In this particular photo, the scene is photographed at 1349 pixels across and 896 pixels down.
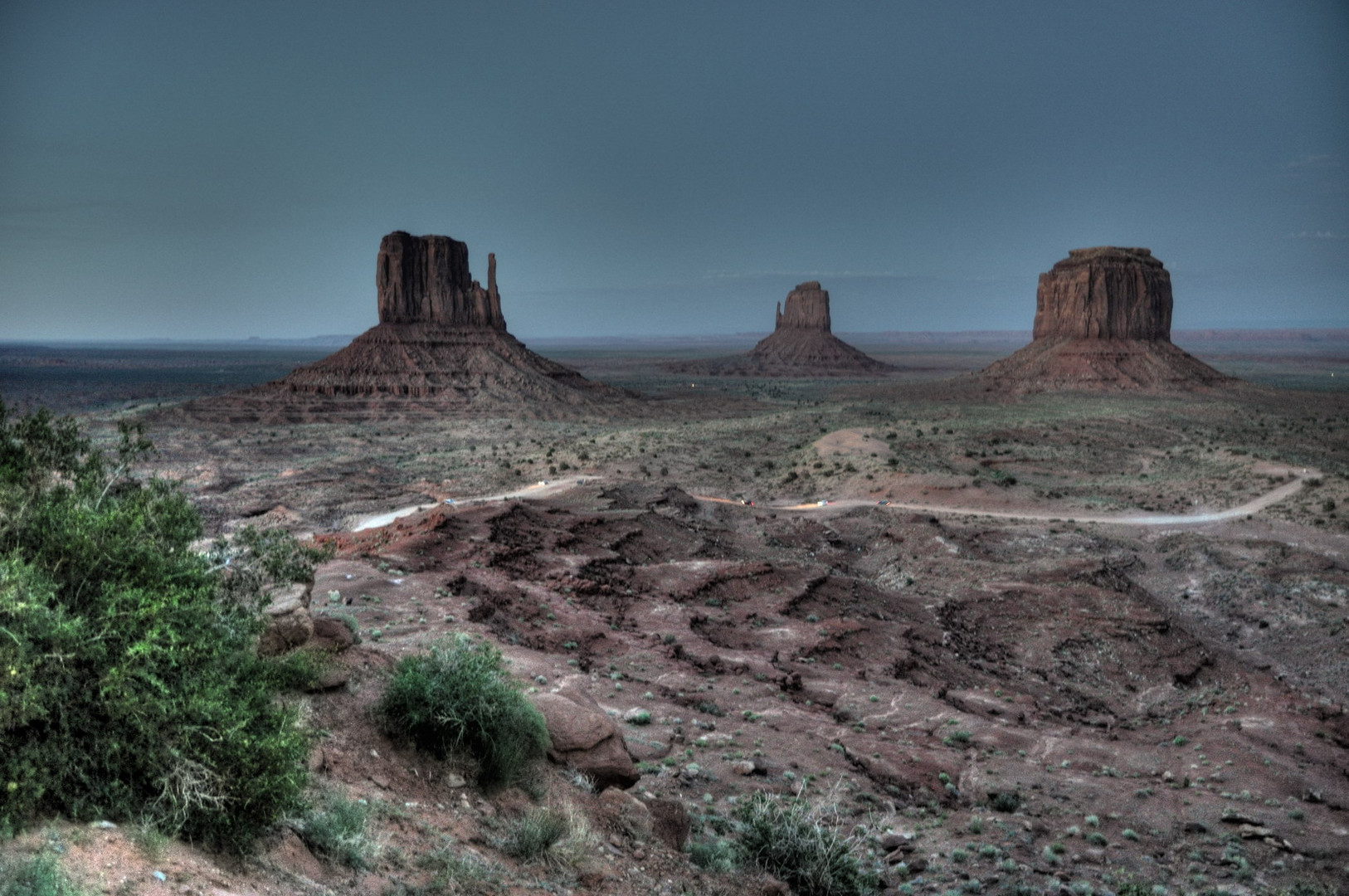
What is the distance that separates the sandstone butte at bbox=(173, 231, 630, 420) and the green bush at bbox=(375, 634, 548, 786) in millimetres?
68728

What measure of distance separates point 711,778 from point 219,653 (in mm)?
7277

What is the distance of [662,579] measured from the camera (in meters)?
23.1

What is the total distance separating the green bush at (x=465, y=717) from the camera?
30.8 feet

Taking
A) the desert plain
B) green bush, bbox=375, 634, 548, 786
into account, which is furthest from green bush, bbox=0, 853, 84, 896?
green bush, bbox=375, 634, 548, 786

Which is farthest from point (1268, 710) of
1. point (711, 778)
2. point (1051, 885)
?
point (711, 778)

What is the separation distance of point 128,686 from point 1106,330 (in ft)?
349

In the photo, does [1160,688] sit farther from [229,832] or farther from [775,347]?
[775,347]

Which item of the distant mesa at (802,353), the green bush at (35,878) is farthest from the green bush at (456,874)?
the distant mesa at (802,353)

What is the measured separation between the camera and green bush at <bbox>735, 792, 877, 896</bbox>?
366 inches

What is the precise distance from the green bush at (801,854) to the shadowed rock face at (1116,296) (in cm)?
10042

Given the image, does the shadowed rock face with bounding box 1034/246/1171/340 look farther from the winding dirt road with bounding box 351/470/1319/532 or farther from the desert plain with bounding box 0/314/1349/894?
the winding dirt road with bounding box 351/470/1319/532

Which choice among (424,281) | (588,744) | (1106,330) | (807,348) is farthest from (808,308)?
(588,744)

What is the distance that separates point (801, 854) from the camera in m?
9.46

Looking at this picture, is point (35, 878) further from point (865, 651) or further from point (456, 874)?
point (865, 651)
